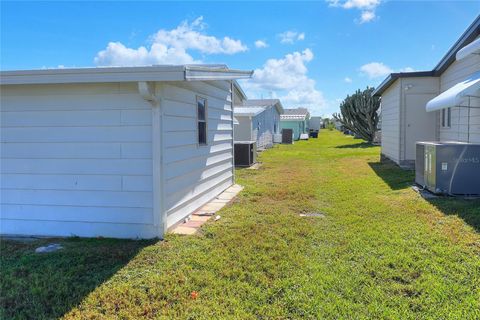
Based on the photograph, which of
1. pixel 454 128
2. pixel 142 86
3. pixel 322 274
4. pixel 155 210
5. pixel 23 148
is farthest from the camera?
pixel 454 128

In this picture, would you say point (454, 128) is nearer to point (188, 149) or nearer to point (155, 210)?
point (188, 149)

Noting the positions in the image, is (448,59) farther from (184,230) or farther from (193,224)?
(184,230)

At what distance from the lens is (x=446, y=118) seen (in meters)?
11.0

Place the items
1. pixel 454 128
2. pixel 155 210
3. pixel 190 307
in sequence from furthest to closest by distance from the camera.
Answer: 1. pixel 454 128
2. pixel 155 210
3. pixel 190 307

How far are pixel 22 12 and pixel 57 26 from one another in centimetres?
132

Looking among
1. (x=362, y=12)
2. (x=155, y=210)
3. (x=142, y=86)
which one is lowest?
(x=155, y=210)

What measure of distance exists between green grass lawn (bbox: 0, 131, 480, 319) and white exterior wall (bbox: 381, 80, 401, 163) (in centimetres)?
674

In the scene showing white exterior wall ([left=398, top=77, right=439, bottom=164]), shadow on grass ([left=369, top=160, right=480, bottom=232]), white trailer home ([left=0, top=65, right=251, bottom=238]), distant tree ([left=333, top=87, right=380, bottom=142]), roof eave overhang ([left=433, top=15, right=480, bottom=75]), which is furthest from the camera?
distant tree ([left=333, top=87, right=380, bottom=142])

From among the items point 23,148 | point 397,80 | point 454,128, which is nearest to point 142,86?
point 23,148

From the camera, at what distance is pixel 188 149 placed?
6414 millimetres

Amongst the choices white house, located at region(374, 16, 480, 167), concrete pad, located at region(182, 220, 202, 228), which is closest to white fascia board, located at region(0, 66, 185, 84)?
concrete pad, located at region(182, 220, 202, 228)

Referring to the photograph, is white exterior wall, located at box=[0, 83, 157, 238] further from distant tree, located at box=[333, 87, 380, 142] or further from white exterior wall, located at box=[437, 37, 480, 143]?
distant tree, located at box=[333, 87, 380, 142]

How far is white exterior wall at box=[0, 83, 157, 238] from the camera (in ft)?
17.3

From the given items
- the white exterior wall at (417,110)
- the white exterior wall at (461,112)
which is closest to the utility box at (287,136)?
the white exterior wall at (417,110)
